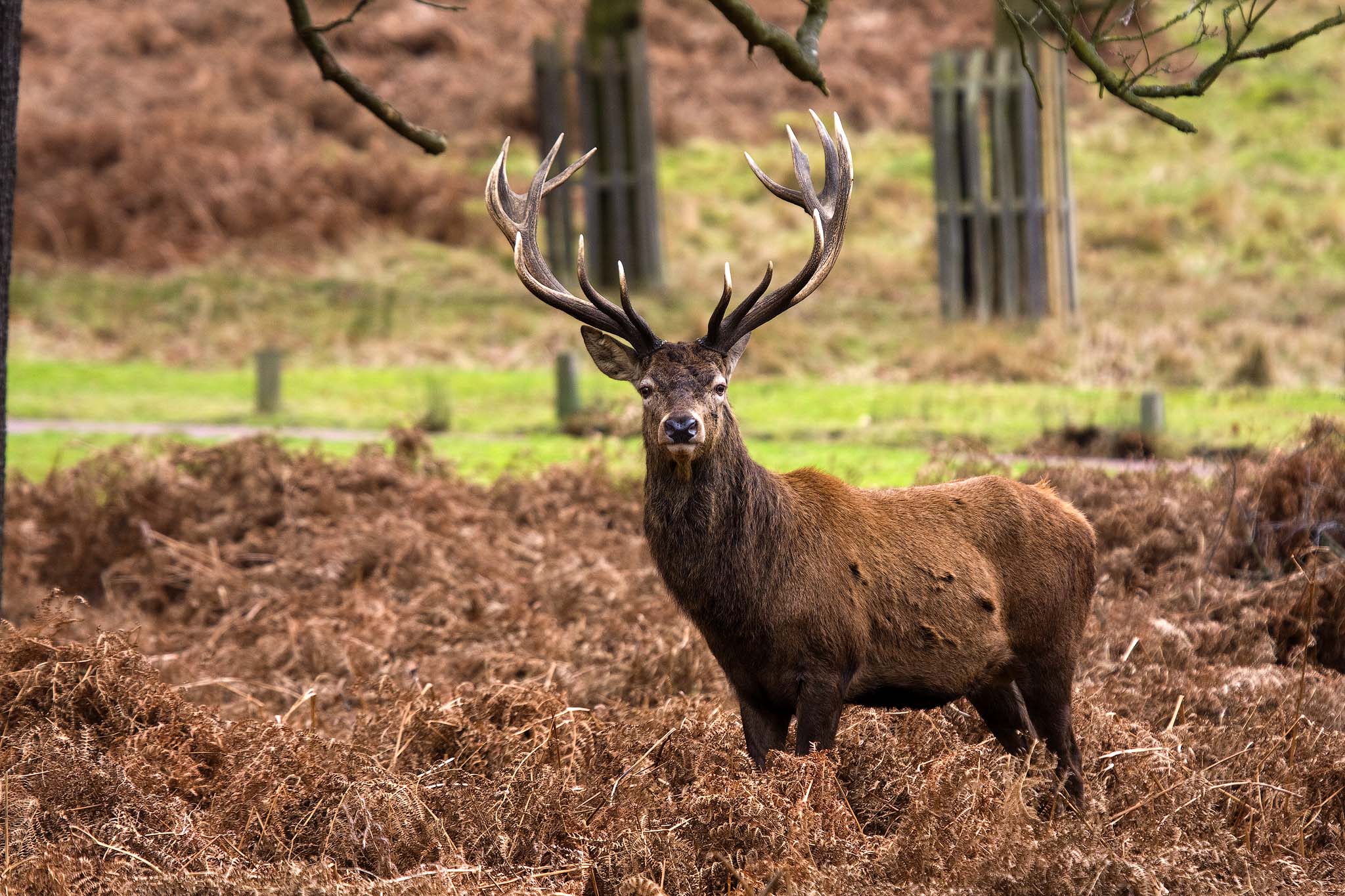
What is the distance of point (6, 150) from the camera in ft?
25.7

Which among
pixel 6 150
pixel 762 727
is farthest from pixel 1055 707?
pixel 6 150

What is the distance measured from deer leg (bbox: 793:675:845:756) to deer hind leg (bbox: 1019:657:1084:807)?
103 cm

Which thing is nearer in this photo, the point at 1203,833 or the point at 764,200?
the point at 1203,833

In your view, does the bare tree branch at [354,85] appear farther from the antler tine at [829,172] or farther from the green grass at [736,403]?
the green grass at [736,403]

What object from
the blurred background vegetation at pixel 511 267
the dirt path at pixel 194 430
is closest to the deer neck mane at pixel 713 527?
the blurred background vegetation at pixel 511 267

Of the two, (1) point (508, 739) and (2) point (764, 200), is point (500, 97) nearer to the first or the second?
(2) point (764, 200)

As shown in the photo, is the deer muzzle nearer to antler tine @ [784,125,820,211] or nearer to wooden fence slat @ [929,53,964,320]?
antler tine @ [784,125,820,211]

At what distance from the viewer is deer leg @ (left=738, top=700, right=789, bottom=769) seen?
6.27 meters

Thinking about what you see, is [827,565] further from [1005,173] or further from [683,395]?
[1005,173]

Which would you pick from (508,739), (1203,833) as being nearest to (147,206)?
(508,739)

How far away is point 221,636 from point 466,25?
29.5 m

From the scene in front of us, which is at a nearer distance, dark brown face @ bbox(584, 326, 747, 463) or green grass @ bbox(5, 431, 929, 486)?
dark brown face @ bbox(584, 326, 747, 463)

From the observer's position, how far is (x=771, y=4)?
39938 mm

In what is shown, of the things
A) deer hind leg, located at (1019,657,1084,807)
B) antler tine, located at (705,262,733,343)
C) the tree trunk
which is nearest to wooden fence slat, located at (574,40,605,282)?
the tree trunk
